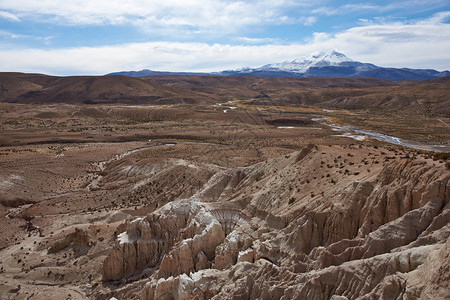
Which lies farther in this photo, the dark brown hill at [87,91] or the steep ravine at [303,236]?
the dark brown hill at [87,91]

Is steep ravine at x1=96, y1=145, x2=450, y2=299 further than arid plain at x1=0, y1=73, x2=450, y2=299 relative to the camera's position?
No

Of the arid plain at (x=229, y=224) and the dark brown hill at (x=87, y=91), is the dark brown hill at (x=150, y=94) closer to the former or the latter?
the dark brown hill at (x=87, y=91)

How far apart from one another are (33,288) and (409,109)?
131m

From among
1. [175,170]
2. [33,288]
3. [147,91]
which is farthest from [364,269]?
[147,91]

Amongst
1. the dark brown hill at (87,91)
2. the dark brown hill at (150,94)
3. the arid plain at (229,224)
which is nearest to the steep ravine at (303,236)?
the arid plain at (229,224)

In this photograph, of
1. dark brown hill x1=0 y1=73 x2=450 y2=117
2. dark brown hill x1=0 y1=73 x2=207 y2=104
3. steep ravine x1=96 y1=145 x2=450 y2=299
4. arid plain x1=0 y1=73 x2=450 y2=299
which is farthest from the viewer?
dark brown hill x1=0 y1=73 x2=207 y2=104

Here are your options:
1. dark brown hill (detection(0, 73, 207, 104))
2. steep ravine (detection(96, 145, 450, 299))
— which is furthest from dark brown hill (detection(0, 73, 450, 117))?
steep ravine (detection(96, 145, 450, 299))

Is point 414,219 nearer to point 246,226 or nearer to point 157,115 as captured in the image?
point 246,226

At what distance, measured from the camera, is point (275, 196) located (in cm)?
2081

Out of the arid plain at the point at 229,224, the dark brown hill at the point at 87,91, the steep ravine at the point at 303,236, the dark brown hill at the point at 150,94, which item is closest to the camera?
the steep ravine at the point at 303,236

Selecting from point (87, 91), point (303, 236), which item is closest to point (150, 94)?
point (87, 91)

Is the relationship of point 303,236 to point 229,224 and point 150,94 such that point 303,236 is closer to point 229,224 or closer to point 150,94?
point 229,224

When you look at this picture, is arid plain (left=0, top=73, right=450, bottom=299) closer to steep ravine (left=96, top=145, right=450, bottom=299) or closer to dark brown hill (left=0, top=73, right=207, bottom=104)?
steep ravine (left=96, top=145, right=450, bottom=299)

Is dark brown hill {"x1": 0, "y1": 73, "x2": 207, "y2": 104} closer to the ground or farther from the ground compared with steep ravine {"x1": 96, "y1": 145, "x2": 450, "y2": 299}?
farther from the ground
